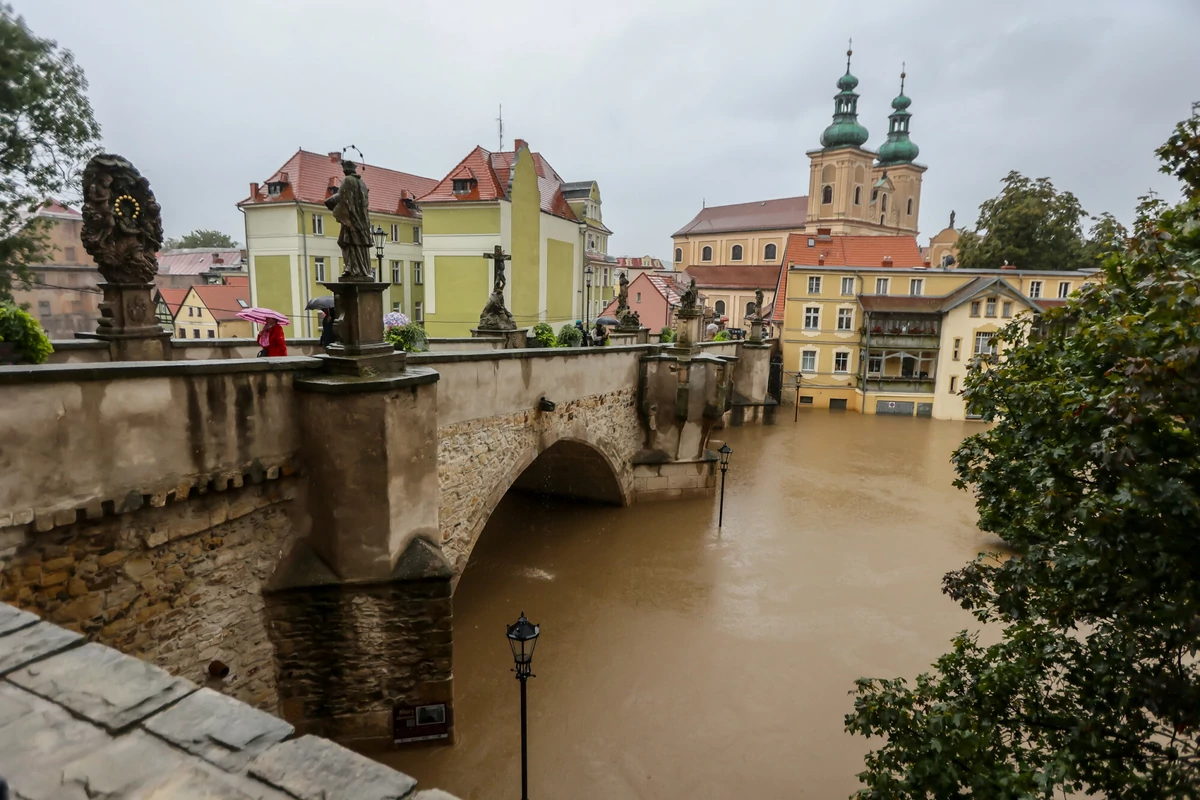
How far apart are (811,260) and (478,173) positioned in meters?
21.2

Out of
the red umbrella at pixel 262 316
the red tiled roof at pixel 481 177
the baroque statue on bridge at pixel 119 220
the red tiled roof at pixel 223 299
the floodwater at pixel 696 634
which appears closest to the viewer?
the baroque statue on bridge at pixel 119 220

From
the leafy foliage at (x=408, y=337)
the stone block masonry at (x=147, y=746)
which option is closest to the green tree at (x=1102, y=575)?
the stone block masonry at (x=147, y=746)

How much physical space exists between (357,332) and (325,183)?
30.0m

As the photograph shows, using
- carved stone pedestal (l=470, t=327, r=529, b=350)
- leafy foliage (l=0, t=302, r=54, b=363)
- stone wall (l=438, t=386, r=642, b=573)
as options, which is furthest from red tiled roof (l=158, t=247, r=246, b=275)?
leafy foliage (l=0, t=302, r=54, b=363)

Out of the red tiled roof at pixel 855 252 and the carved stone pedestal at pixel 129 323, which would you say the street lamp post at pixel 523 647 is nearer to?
the carved stone pedestal at pixel 129 323

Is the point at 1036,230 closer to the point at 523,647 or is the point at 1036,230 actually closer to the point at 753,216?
the point at 753,216

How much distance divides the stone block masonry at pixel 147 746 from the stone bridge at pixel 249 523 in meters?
3.39

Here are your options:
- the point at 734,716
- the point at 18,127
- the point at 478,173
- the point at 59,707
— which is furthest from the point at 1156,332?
the point at 478,173

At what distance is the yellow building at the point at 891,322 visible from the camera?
34.8 meters

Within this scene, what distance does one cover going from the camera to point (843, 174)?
63.4m

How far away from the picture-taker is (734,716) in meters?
9.62

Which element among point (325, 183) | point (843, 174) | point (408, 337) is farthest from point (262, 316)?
point (843, 174)

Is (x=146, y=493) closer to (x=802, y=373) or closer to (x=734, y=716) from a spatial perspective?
(x=734, y=716)

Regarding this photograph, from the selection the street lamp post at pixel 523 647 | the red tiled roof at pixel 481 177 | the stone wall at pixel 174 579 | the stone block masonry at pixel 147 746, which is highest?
the red tiled roof at pixel 481 177
